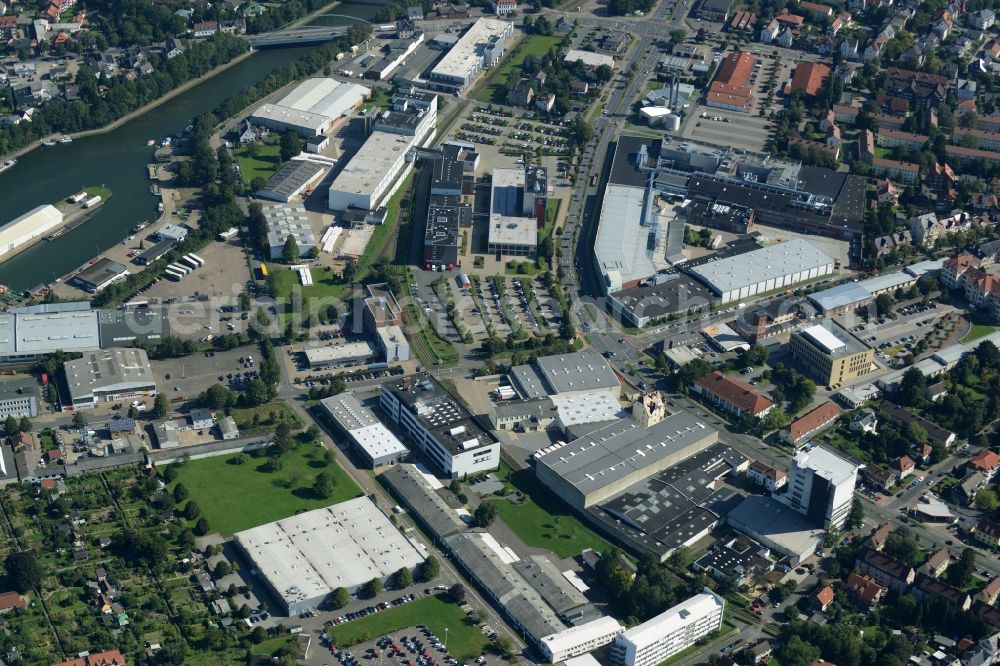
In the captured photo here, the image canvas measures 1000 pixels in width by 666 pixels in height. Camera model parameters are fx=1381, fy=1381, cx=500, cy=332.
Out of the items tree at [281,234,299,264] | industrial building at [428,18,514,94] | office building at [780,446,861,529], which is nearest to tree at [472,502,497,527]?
office building at [780,446,861,529]

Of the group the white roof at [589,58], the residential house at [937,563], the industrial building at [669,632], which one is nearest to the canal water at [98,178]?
the white roof at [589,58]

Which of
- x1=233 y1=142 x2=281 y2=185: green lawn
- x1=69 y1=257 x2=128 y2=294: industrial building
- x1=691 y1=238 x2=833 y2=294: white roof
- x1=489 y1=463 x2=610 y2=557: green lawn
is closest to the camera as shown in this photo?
x1=489 y1=463 x2=610 y2=557: green lawn

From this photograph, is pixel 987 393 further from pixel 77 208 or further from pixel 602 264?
pixel 77 208

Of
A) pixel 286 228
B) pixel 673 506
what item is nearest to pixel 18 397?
pixel 286 228

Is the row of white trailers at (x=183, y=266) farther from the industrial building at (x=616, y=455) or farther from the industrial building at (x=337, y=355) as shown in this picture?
the industrial building at (x=616, y=455)

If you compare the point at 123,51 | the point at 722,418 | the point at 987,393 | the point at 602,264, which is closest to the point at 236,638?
the point at 722,418

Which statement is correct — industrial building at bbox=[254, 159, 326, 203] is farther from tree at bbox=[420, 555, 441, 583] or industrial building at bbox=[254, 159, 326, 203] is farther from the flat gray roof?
tree at bbox=[420, 555, 441, 583]

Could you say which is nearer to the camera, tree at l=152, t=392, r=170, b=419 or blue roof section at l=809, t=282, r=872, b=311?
tree at l=152, t=392, r=170, b=419

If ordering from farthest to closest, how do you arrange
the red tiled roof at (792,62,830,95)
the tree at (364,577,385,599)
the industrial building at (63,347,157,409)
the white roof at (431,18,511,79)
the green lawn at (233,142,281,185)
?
the white roof at (431,18,511,79), the red tiled roof at (792,62,830,95), the green lawn at (233,142,281,185), the industrial building at (63,347,157,409), the tree at (364,577,385,599)
